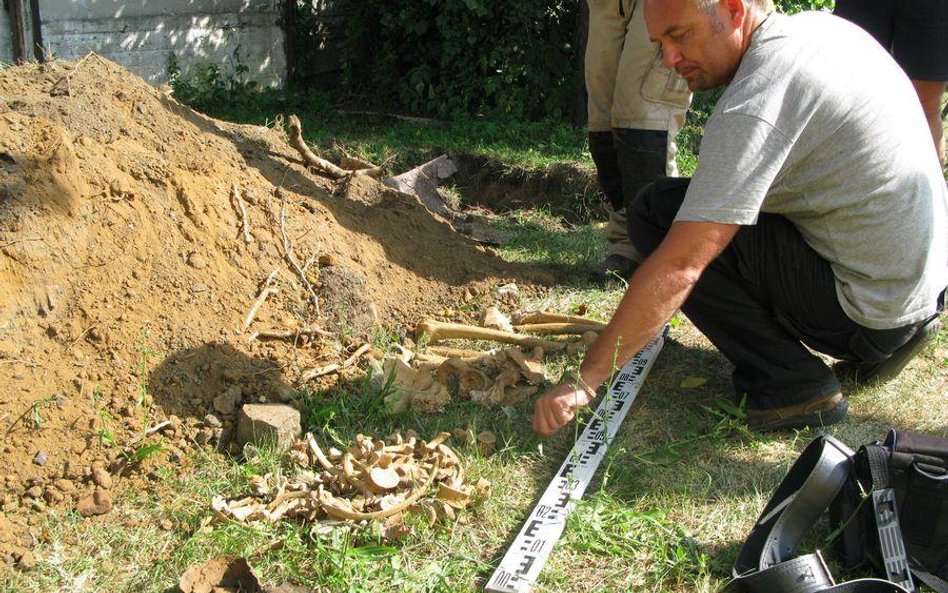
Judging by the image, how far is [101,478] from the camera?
296cm

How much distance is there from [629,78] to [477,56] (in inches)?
180

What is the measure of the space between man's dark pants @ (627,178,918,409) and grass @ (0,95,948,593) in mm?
199

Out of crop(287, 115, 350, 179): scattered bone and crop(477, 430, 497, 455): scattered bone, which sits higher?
crop(287, 115, 350, 179): scattered bone

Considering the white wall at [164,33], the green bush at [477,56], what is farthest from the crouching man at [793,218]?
the white wall at [164,33]

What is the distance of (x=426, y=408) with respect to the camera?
3473 millimetres

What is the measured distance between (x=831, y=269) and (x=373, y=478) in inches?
67.4

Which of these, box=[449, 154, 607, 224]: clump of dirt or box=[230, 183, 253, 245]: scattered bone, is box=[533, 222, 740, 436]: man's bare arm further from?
box=[449, 154, 607, 224]: clump of dirt

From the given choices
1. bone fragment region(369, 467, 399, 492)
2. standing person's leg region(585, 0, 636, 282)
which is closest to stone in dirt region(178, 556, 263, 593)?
bone fragment region(369, 467, 399, 492)

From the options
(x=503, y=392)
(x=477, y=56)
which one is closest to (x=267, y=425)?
(x=503, y=392)

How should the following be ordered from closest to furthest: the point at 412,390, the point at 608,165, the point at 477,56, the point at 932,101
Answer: the point at 412,390, the point at 932,101, the point at 608,165, the point at 477,56

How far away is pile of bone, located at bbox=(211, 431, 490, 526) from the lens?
276 centimetres

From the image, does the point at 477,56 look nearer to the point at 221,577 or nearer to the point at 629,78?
the point at 629,78

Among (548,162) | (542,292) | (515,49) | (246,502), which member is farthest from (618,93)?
(515,49)

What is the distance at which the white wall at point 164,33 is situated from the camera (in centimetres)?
776
